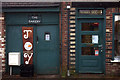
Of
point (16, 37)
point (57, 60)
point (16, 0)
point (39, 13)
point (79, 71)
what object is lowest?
point (79, 71)

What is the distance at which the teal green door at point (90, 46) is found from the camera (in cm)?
643

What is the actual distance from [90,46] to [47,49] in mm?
1969

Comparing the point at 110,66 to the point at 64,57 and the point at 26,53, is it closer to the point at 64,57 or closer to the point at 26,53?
the point at 64,57

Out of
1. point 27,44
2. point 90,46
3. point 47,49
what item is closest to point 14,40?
point 27,44

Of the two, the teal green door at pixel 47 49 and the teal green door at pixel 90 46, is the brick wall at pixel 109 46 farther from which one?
the teal green door at pixel 47 49

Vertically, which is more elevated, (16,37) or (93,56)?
(16,37)

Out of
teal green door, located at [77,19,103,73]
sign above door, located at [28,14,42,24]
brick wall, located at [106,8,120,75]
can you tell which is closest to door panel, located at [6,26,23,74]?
sign above door, located at [28,14,42,24]

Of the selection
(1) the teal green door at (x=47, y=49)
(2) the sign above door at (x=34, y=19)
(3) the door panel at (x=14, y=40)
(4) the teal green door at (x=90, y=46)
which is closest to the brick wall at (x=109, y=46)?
(4) the teal green door at (x=90, y=46)

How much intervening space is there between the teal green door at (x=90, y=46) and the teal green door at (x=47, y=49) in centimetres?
105

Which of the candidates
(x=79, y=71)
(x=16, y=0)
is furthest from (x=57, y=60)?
(x=16, y=0)

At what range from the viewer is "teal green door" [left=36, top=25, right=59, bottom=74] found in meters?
6.61

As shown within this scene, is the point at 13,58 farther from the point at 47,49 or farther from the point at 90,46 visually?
the point at 90,46

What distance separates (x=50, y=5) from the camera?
6.24 meters

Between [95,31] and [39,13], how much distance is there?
2663 mm
